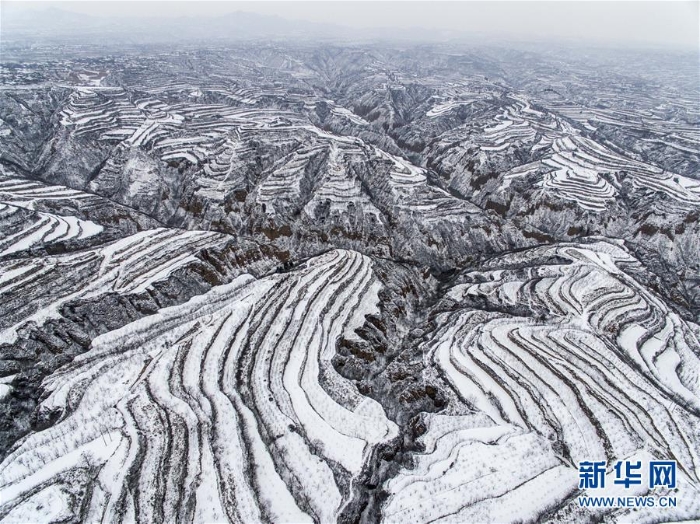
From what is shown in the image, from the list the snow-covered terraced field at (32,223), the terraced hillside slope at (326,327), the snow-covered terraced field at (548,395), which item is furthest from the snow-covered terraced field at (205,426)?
the snow-covered terraced field at (32,223)

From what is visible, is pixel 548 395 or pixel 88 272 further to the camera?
pixel 88 272

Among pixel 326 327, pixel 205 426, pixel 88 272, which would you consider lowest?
pixel 205 426

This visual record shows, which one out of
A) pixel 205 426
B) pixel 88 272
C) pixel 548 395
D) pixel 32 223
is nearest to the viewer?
pixel 205 426

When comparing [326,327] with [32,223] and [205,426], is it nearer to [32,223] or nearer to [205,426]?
[205,426]

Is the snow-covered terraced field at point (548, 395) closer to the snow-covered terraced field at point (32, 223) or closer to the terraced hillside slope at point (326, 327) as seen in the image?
the terraced hillside slope at point (326, 327)

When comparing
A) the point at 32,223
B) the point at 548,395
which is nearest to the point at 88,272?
the point at 32,223

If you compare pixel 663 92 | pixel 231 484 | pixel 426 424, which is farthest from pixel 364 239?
pixel 663 92

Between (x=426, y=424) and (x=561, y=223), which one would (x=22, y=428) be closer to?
(x=426, y=424)
